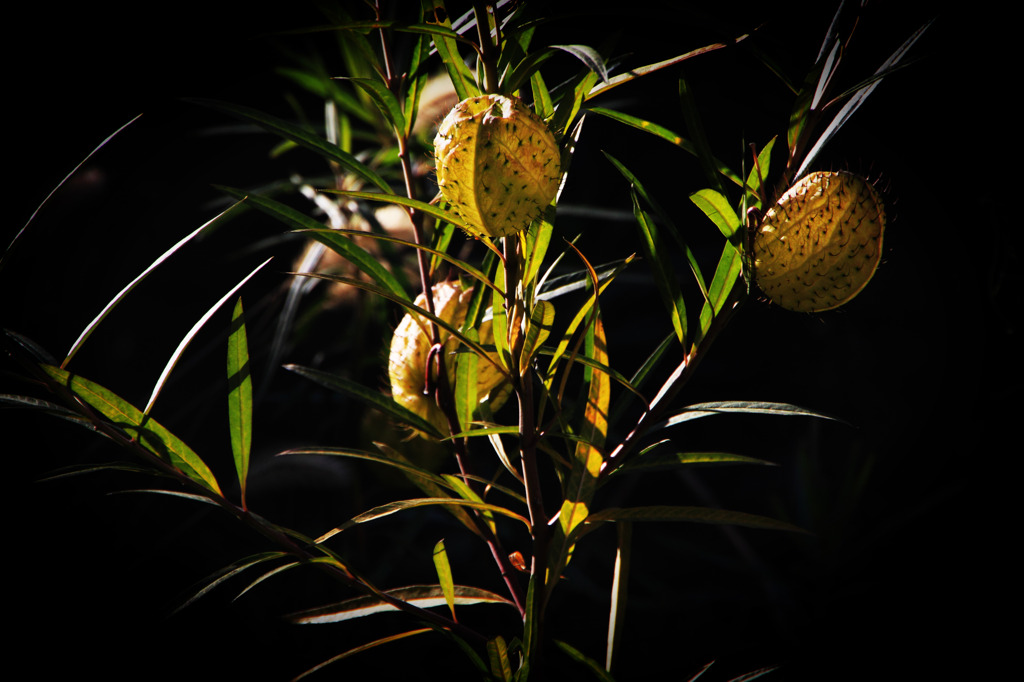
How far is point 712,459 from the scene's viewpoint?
35 centimetres

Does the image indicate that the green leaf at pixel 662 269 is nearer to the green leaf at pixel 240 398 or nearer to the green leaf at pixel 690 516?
the green leaf at pixel 690 516

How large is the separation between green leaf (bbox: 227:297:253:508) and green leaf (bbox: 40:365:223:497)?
0.08 feet

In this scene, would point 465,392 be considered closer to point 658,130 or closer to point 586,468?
point 586,468

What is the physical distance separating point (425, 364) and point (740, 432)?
0.61m

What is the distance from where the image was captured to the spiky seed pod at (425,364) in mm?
416

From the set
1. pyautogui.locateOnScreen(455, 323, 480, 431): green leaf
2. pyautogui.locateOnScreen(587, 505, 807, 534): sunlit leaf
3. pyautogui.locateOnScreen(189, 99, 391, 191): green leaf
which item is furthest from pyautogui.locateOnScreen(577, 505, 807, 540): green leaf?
pyautogui.locateOnScreen(189, 99, 391, 191): green leaf

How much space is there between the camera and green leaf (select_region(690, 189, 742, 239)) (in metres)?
0.31

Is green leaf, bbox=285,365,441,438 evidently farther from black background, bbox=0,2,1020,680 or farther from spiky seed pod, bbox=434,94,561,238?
black background, bbox=0,2,1020,680

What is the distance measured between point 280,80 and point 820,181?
110 centimetres

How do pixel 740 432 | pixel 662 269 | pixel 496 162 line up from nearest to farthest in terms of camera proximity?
pixel 496 162 < pixel 662 269 < pixel 740 432

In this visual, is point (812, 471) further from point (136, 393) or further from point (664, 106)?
point (136, 393)

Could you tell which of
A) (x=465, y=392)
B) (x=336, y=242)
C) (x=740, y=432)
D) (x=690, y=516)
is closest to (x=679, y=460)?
(x=690, y=516)

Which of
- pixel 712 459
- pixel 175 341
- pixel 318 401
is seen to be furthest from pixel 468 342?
pixel 175 341

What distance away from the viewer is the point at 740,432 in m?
0.88
